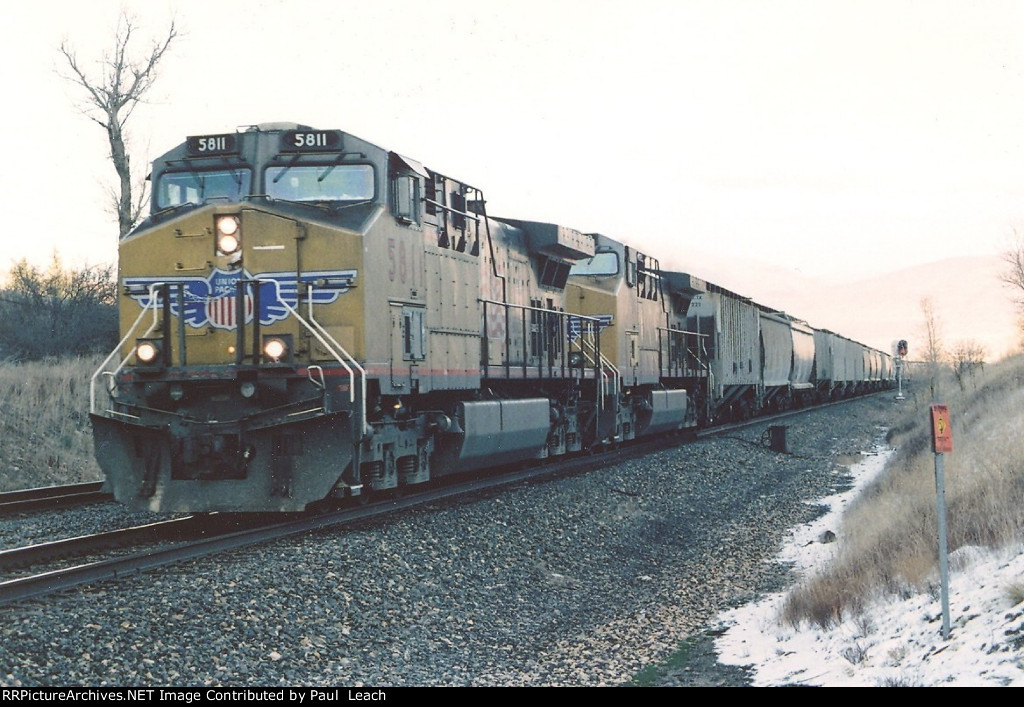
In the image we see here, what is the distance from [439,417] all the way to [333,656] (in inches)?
196

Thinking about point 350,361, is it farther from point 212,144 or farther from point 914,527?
point 914,527

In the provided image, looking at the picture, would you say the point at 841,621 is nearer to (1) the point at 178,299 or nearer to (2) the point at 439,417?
(2) the point at 439,417

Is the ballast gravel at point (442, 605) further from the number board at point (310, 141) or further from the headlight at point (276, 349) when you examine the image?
the number board at point (310, 141)

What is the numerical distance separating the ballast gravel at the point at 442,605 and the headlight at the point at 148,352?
7.64 ft

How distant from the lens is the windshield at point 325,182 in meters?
9.81

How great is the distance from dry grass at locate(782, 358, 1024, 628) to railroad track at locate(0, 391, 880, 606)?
4.08 metres

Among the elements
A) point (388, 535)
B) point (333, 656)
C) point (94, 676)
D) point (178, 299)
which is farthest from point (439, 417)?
point (94, 676)

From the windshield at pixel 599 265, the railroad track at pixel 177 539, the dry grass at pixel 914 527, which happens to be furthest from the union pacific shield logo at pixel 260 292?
the windshield at pixel 599 265

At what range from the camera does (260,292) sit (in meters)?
9.47

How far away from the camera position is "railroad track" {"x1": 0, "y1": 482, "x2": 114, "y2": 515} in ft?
36.2

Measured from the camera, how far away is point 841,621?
7145 millimetres

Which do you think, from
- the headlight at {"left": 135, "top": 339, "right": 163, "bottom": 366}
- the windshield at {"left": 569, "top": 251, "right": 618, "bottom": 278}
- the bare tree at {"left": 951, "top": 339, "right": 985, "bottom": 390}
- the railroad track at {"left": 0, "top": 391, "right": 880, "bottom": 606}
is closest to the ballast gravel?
the railroad track at {"left": 0, "top": 391, "right": 880, "bottom": 606}

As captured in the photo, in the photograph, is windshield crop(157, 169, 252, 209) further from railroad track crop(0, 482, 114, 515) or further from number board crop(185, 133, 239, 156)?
railroad track crop(0, 482, 114, 515)

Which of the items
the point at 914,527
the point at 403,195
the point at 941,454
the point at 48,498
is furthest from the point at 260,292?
the point at 914,527
